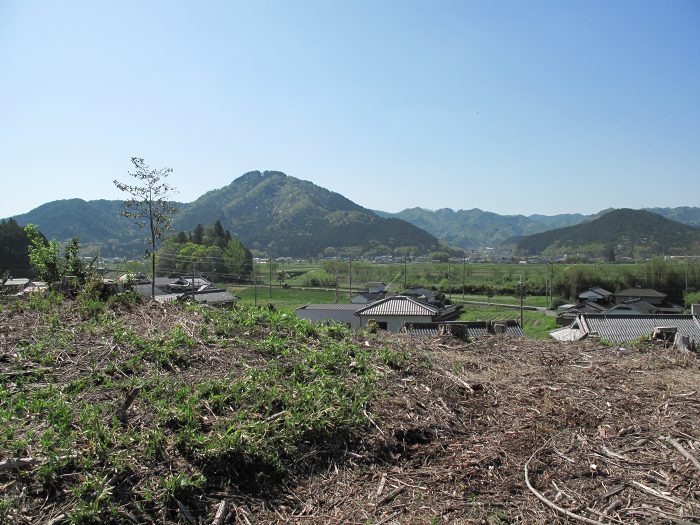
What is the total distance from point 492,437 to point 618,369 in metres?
2.50

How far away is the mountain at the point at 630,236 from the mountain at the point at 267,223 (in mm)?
30186

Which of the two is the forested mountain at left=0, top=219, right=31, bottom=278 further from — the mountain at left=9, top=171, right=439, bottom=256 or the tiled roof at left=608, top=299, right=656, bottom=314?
the mountain at left=9, top=171, right=439, bottom=256

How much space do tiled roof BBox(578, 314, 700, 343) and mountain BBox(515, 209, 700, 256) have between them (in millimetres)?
69439

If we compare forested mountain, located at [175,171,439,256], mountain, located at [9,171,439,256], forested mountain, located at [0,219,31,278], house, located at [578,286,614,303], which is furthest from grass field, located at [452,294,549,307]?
forested mountain, located at [175,171,439,256]

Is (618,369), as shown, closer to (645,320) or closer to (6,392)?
(6,392)

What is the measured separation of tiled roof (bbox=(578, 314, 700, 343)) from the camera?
14.7m

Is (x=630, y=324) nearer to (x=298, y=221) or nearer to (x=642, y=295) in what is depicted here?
(x=642, y=295)

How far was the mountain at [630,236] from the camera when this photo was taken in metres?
84.8

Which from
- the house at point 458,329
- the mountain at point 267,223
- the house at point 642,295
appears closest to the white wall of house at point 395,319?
the house at point 458,329

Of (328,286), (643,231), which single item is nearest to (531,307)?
(328,286)

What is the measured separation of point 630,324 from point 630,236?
298 ft

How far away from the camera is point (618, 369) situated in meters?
5.41

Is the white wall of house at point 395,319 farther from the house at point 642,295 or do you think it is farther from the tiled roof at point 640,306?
the house at point 642,295

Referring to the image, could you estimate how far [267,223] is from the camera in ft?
429
